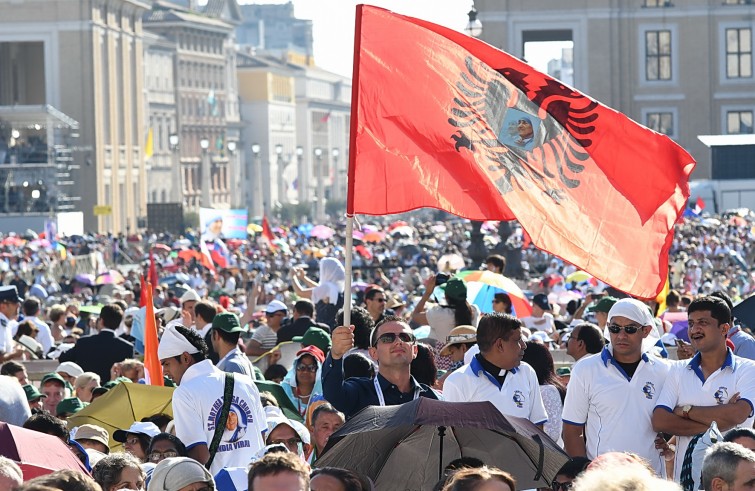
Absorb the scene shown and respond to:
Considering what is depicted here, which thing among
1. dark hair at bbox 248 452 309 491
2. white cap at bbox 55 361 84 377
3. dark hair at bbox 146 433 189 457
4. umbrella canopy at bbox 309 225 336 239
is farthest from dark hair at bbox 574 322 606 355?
umbrella canopy at bbox 309 225 336 239

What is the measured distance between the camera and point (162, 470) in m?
5.99

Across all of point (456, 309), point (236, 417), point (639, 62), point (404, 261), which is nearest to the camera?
point (236, 417)

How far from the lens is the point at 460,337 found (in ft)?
31.3

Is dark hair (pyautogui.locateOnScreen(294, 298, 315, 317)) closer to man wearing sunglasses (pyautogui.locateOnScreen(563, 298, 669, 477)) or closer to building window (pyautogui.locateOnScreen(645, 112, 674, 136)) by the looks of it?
man wearing sunglasses (pyautogui.locateOnScreen(563, 298, 669, 477))

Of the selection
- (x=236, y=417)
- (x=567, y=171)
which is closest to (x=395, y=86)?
(x=567, y=171)

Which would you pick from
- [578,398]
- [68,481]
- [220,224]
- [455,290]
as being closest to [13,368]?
[455,290]

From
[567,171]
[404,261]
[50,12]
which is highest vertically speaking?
[50,12]

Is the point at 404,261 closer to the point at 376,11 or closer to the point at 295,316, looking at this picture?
the point at 295,316

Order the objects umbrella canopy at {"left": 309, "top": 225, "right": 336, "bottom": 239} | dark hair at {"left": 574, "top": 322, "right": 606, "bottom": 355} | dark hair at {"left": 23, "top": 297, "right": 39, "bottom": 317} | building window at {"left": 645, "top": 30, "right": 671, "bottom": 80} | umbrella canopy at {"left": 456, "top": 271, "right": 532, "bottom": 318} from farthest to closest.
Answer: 1. building window at {"left": 645, "top": 30, "right": 671, "bottom": 80}
2. umbrella canopy at {"left": 309, "top": 225, "right": 336, "bottom": 239}
3. dark hair at {"left": 23, "top": 297, "right": 39, "bottom": 317}
4. umbrella canopy at {"left": 456, "top": 271, "right": 532, "bottom": 318}
5. dark hair at {"left": 574, "top": 322, "right": 606, "bottom": 355}

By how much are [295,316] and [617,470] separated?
8688 millimetres

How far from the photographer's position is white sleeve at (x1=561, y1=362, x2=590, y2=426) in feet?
24.6

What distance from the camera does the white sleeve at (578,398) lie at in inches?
295

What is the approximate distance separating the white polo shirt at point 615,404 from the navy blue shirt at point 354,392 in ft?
2.07

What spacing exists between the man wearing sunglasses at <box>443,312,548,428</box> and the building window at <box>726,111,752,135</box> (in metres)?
62.3
